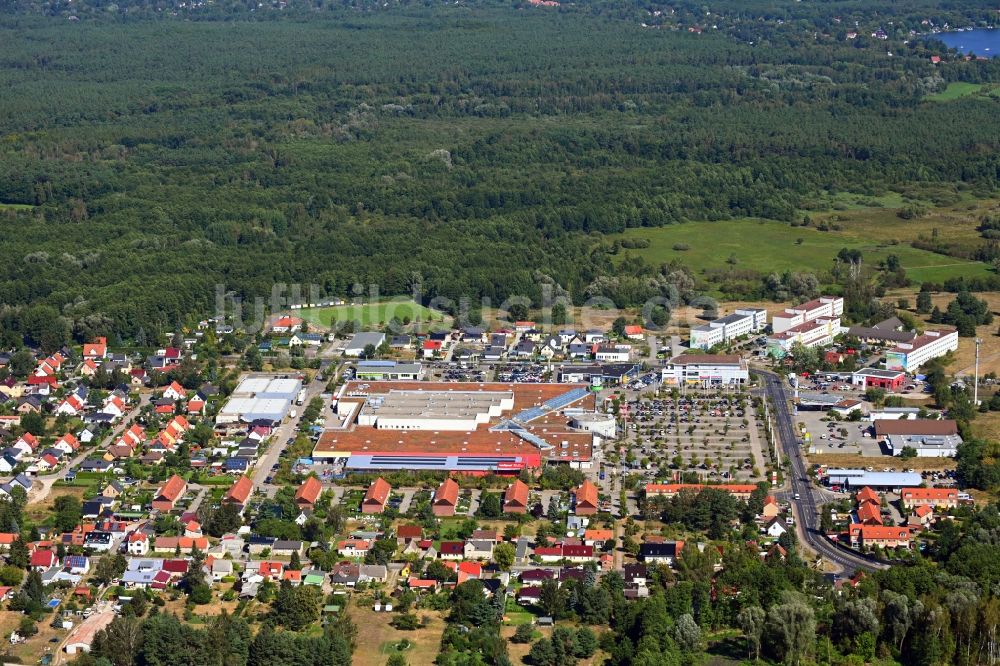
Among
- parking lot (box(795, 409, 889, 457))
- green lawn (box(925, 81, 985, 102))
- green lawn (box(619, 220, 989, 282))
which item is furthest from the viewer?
green lawn (box(925, 81, 985, 102))

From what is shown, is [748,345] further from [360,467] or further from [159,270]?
[159,270]

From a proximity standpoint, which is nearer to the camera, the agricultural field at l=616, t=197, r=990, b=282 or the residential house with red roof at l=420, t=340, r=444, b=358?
the residential house with red roof at l=420, t=340, r=444, b=358

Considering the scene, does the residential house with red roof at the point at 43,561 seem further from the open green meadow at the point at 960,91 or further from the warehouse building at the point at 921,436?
the open green meadow at the point at 960,91

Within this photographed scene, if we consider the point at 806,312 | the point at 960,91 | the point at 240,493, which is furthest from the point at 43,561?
the point at 960,91

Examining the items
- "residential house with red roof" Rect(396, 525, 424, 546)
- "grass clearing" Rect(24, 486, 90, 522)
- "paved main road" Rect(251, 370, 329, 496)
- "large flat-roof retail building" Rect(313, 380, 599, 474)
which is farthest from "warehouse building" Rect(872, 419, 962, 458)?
"grass clearing" Rect(24, 486, 90, 522)

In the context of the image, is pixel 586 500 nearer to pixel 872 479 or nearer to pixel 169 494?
pixel 872 479

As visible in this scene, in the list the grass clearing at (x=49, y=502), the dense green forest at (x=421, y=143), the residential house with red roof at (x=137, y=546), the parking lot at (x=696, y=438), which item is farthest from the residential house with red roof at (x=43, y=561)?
the dense green forest at (x=421, y=143)

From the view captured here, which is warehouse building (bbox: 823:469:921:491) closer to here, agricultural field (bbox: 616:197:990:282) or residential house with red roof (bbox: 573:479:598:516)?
residential house with red roof (bbox: 573:479:598:516)
